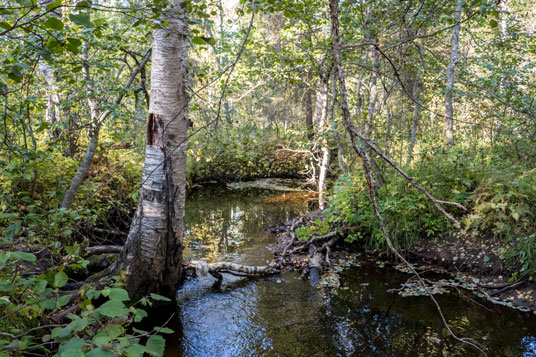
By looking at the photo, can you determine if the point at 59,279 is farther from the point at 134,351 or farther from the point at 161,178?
the point at 161,178

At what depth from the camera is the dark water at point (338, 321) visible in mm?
3951

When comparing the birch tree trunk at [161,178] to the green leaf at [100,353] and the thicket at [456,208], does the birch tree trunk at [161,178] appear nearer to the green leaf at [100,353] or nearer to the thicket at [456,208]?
the green leaf at [100,353]

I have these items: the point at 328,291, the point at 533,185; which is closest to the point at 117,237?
the point at 328,291

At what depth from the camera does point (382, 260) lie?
665 centimetres

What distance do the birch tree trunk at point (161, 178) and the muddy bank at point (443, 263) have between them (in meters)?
2.84

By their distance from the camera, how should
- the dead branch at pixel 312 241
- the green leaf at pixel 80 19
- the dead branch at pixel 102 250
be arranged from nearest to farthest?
1. the green leaf at pixel 80 19
2. the dead branch at pixel 102 250
3. the dead branch at pixel 312 241

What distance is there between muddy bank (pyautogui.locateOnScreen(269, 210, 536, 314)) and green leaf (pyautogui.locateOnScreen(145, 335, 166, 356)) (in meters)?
4.44

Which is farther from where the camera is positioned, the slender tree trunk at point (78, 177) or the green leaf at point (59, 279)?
the slender tree trunk at point (78, 177)

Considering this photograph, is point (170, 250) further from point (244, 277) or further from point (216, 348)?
point (244, 277)

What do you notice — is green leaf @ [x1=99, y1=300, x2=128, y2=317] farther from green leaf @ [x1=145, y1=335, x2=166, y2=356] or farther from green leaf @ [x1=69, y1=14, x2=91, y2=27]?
green leaf @ [x1=69, y1=14, x2=91, y2=27]

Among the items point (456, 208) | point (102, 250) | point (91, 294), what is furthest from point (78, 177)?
point (456, 208)

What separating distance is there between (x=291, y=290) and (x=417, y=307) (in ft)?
6.49

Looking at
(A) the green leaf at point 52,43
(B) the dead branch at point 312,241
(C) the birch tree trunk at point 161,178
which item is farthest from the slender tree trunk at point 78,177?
(B) the dead branch at point 312,241

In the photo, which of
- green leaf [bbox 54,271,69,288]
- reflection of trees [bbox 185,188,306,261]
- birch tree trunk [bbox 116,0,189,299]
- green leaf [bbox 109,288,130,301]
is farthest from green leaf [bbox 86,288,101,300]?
reflection of trees [bbox 185,188,306,261]
